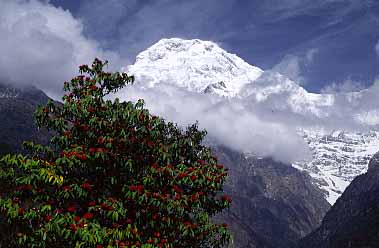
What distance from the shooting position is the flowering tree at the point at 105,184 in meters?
15.4

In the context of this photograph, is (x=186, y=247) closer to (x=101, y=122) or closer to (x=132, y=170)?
(x=132, y=170)

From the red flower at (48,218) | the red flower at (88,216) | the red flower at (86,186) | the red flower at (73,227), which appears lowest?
the red flower at (73,227)

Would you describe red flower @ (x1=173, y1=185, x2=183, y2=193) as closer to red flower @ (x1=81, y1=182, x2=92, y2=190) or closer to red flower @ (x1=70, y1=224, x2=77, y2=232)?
red flower @ (x1=81, y1=182, x2=92, y2=190)

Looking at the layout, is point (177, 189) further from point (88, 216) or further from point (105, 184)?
point (88, 216)

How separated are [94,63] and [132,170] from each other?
18.4 ft

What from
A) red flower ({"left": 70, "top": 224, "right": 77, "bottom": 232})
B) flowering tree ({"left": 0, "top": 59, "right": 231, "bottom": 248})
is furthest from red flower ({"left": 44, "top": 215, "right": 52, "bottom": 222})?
red flower ({"left": 70, "top": 224, "right": 77, "bottom": 232})

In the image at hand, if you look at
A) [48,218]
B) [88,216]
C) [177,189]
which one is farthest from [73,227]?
[177,189]

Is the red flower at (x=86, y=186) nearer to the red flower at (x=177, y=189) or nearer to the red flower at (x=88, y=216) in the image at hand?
the red flower at (x=88, y=216)

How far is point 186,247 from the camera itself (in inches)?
727

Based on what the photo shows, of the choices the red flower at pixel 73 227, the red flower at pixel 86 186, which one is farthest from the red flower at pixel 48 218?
the red flower at pixel 86 186

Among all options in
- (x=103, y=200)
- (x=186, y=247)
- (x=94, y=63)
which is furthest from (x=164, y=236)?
(x=94, y=63)

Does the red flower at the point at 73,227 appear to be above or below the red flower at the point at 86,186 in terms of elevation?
below

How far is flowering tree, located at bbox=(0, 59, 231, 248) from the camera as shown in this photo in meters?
15.4

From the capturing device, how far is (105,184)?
18422 mm
